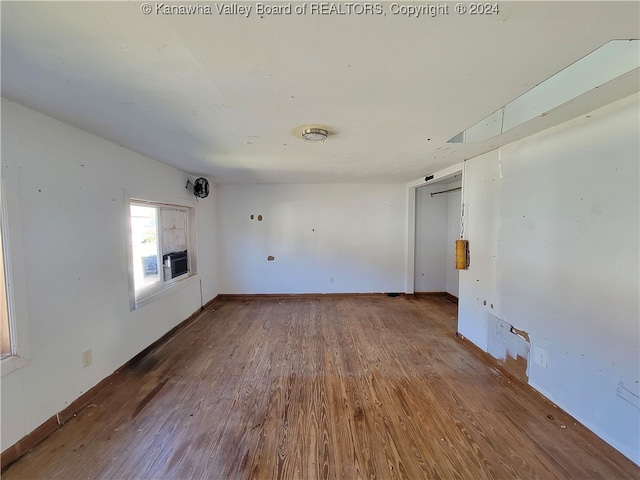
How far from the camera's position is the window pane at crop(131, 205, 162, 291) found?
2703 millimetres

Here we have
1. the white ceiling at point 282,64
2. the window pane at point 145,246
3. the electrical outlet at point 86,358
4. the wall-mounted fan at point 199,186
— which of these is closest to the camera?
the white ceiling at point 282,64

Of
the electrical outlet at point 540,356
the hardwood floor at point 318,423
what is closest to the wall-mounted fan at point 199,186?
the hardwood floor at point 318,423

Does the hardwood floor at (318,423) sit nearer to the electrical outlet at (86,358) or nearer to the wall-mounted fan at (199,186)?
the electrical outlet at (86,358)

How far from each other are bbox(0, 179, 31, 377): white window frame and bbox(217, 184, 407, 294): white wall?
10.3 feet

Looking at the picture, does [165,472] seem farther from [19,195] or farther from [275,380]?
[19,195]

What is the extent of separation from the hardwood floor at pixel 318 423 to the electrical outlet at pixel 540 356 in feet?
0.92

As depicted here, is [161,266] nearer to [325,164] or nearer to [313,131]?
Result: [325,164]

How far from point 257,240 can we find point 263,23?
398cm

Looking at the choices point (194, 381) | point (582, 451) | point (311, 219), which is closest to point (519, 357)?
point (582, 451)

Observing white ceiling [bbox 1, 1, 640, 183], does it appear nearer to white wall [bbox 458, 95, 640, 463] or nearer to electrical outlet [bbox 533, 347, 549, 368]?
white wall [bbox 458, 95, 640, 463]

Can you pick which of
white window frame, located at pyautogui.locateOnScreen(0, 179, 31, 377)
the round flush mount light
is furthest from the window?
the round flush mount light

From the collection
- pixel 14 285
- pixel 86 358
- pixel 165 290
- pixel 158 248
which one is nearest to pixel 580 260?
pixel 14 285

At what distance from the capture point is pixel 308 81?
1217 mm

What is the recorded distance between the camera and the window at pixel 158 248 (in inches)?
106
